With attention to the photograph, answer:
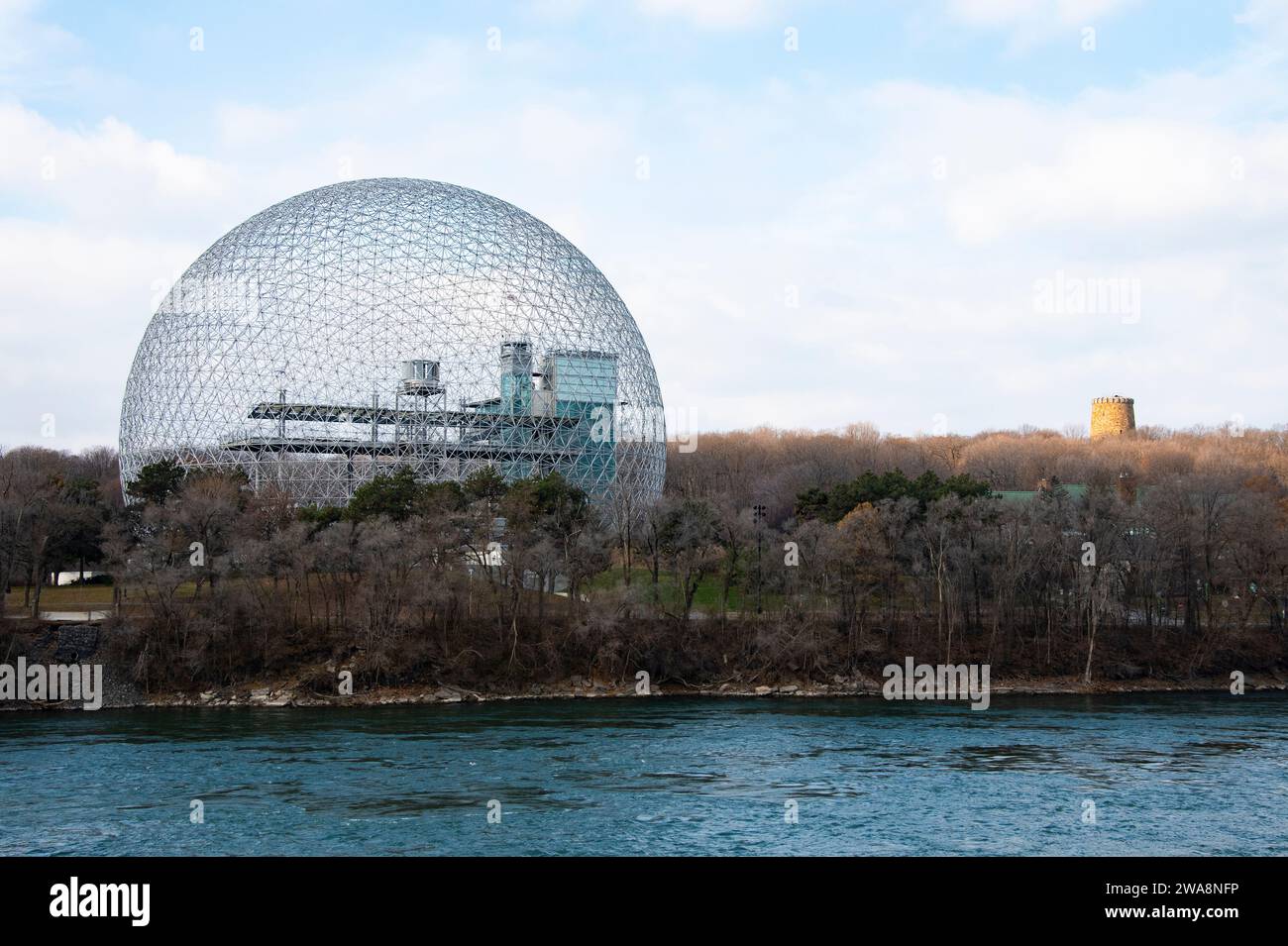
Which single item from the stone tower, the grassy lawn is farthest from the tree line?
the stone tower

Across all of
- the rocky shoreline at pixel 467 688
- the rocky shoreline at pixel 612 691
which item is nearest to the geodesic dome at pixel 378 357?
the rocky shoreline at pixel 467 688

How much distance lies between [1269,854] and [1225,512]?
3980 centimetres

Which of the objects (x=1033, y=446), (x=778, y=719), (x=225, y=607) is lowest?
(x=778, y=719)

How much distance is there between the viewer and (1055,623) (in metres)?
53.9

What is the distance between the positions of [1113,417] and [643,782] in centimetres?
13460

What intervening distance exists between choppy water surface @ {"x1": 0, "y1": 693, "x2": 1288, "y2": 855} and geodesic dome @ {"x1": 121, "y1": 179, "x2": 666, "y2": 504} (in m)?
23.7

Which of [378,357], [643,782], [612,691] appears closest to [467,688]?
[612,691]

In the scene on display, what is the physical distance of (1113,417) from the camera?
148 meters

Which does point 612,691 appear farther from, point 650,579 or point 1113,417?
point 1113,417

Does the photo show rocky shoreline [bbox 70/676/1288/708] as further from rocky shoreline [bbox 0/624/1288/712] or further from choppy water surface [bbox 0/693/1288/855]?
choppy water surface [bbox 0/693/1288/855]

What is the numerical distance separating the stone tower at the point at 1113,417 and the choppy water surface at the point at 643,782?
114 metres
